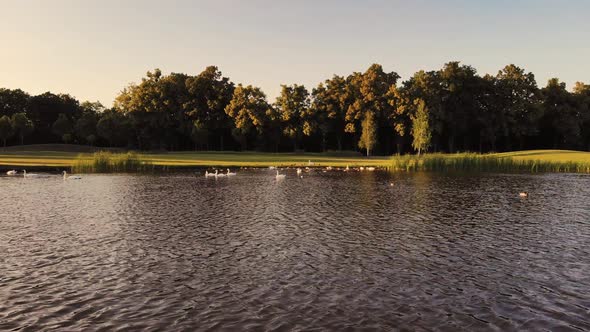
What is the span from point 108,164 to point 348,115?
233ft

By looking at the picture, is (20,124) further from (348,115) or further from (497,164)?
(497,164)

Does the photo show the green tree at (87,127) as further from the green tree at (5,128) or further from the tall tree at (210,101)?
the tall tree at (210,101)

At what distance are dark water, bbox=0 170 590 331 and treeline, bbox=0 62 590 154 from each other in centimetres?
8585

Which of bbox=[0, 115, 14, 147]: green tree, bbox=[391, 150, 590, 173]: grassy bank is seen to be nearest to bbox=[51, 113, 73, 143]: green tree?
bbox=[0, 115, 14, 147]: green tree

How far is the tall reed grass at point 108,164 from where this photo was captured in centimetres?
6725

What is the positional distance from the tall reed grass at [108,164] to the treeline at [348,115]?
5684cm

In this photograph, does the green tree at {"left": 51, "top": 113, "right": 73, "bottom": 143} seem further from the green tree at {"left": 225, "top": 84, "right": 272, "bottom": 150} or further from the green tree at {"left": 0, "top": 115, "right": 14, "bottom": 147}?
the green tree at {"left": 225, "top": 84, "right": 272, "bottom": 150}

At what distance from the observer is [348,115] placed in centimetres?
12369

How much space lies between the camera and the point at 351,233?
2548 centimetres

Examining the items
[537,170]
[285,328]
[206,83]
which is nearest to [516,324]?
[285,328]

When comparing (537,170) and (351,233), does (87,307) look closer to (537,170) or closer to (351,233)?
(351,233)

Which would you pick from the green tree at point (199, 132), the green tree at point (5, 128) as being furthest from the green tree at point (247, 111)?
the green tree at point (5, 128)

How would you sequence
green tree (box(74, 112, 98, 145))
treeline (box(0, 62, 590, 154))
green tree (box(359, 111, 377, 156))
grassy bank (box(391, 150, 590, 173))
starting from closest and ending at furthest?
grassy bank (box(391, 150, 590, 173)), green tree (box(359, 111, 377, 156)), treeline (box(0, 62, 590, 154)), green tree (box(74, 112, 98, 145))

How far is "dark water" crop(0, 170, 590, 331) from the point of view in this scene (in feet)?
44.7
